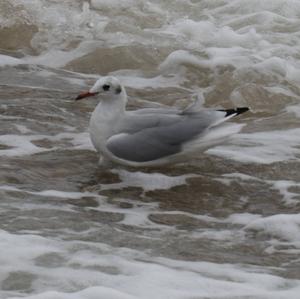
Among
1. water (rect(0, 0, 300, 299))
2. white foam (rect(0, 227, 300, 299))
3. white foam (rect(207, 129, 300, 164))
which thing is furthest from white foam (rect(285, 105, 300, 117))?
white foam (rect(0, 227, 300, 299))

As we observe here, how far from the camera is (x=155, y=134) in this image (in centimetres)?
609

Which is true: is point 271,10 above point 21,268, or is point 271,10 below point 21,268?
above

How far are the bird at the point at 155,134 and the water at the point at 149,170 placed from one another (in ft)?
0.57

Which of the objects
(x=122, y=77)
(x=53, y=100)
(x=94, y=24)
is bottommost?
(x=53, y=100)

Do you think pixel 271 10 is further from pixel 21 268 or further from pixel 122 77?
pixel 21 268

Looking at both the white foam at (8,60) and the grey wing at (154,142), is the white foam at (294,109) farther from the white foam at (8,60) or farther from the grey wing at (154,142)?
the white foam at (8,60)

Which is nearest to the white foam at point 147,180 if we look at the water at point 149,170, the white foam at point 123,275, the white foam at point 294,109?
the water at point 149,170

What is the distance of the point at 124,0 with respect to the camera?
10992mm

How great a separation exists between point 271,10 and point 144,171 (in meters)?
5.08

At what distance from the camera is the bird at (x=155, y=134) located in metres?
6.08

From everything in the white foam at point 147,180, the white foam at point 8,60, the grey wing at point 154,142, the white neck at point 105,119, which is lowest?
the white foam at point 147,180

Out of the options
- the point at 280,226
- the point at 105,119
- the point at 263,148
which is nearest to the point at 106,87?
the point at 105,119

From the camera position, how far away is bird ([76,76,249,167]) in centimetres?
608

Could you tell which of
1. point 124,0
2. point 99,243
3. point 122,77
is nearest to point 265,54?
point 122,77
